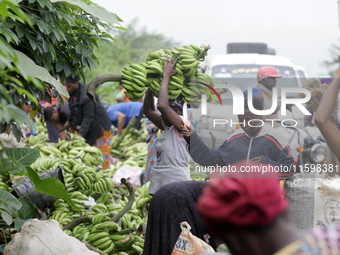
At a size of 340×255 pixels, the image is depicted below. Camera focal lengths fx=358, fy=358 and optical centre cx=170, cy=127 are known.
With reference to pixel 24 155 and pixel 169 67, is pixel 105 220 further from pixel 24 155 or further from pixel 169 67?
pixel 169 67

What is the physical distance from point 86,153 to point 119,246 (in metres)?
2.40

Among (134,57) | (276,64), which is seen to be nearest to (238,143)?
(276,64)

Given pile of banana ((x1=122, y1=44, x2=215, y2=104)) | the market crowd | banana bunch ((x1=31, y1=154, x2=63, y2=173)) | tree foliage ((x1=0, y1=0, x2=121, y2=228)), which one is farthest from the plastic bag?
banana bunch ((x1=31, y1=154, x2=63, y2=173))

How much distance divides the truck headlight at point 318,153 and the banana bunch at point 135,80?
1.43 metres

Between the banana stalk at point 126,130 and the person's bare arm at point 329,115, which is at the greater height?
the banana stalk at point 126,130

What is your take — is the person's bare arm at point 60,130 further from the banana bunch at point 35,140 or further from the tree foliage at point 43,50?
the tree foliage at point 43,50

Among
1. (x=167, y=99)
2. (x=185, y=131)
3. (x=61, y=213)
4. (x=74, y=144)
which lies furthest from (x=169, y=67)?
(x=74, y=144)

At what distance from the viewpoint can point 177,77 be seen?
296 cm

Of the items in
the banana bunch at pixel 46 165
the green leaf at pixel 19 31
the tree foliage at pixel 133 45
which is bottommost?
the banana bunch at pixel 46 165

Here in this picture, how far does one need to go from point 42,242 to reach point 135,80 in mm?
1392

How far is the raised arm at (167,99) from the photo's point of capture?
2.89 m

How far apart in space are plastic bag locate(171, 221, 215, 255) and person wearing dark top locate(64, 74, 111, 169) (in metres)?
3.50

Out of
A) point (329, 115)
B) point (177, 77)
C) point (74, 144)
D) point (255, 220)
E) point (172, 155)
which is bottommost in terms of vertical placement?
point (255, 220)

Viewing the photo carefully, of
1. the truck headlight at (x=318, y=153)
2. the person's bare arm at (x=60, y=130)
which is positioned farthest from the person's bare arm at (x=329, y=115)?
the person's bare arm at (x=60, y=130)
